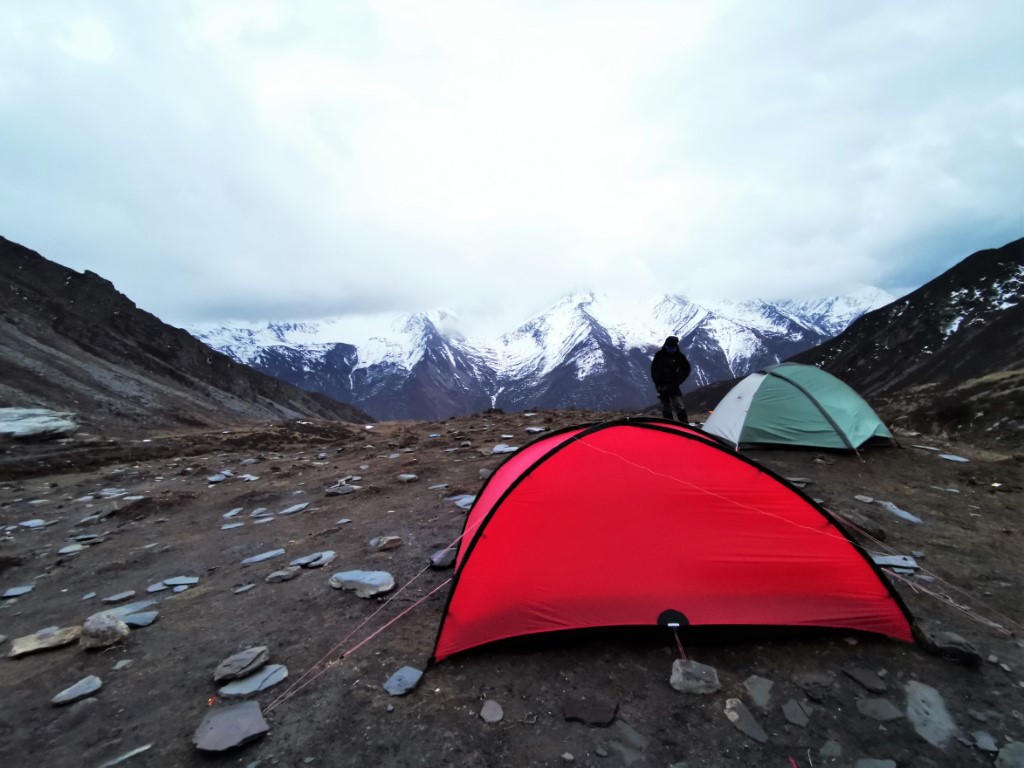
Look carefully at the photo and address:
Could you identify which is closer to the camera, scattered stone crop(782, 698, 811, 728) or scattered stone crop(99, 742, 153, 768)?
scattered stone crop(99, 742, 153, 768)

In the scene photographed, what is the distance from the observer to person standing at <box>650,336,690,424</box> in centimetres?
1352

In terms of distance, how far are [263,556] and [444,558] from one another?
115 inches

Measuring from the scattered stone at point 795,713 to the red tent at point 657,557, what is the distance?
697mm

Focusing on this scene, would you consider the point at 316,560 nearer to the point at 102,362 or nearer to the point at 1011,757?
→ the point at 1011,757

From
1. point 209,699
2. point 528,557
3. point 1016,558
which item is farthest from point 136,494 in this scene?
point 1016,558

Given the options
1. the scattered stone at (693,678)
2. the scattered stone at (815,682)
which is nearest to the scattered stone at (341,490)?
the scattered stone at (693,678)

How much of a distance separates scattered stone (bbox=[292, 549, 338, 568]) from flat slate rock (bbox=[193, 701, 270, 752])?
2764 millimetres

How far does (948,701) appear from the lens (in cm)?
372

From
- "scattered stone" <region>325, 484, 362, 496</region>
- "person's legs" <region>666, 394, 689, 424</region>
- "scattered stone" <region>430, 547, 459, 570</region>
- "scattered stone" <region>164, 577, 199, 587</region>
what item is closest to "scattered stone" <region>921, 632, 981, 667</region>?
"scattered stone" <region>430, 547, 459, 570</region>

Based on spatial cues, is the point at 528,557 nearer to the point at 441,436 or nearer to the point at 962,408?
the point at 441,436

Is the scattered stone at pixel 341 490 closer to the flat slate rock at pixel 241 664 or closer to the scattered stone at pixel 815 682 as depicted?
the flat slate rock at pixel 241 664

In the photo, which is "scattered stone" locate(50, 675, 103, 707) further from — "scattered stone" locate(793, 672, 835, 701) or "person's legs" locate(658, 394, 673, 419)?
"person's legs" locate(658, 394, 673, 419)

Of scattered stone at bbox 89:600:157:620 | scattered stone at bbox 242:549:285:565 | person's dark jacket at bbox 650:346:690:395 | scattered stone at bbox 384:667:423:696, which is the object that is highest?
person's dark jacket at bbox 650:346:690:395

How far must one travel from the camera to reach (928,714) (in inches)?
142
